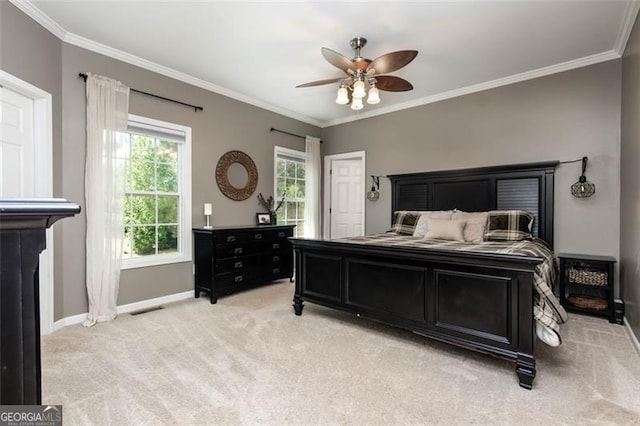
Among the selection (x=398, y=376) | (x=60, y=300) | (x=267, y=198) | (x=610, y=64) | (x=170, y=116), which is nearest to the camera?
(x=398, y=376)

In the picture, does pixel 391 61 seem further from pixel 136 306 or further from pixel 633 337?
pixel 136 306

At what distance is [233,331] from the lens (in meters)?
2.79

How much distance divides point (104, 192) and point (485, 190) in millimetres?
4460

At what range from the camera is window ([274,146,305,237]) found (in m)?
5.15

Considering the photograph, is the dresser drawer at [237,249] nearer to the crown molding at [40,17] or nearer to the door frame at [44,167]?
the door frame at [44,167]

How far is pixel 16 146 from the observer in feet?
8.23

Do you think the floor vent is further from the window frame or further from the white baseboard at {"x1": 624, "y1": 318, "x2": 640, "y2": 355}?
the white baseboard at {"x1": 624, "y1": 318, "x2": 640, "y2": 355}

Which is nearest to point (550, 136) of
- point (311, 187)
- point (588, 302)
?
point (588, 302)

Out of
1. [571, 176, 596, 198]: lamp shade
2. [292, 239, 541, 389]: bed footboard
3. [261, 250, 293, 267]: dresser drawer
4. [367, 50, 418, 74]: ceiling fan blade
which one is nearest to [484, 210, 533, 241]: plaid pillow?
[571, 176, 596, 198]: lamp shade

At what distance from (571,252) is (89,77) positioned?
5.45 meters

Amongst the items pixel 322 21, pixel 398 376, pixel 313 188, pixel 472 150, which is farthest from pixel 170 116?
pixel 472 150

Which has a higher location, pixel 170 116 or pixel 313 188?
pixel 170 116

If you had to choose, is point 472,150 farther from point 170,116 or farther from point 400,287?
point 170,116

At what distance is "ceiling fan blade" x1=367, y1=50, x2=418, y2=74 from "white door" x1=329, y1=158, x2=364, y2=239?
8.74 feet
